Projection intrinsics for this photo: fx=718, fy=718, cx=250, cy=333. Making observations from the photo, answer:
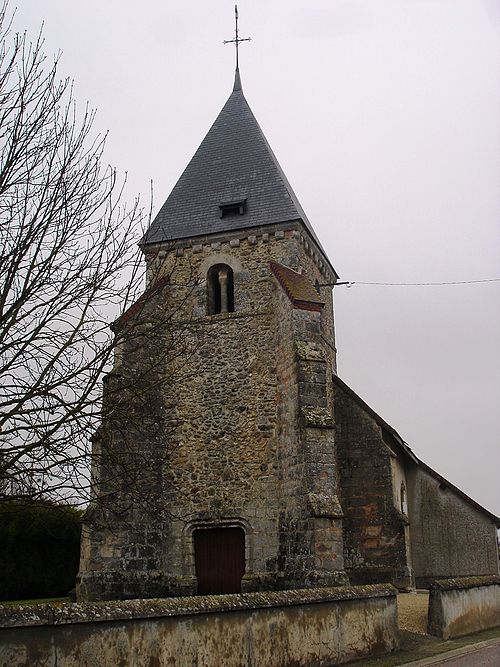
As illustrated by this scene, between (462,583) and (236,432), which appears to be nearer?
(462,583)

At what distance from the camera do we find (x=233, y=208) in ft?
60.1

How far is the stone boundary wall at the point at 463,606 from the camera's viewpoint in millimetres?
10797

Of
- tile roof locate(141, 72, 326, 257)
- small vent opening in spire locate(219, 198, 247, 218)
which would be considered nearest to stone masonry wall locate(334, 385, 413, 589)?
tile roof locate(141, 72, 326, 257)

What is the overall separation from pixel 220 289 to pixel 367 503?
6.18m

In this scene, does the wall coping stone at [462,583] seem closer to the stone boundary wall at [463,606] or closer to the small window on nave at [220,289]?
the stone boundary wall at [463,606]

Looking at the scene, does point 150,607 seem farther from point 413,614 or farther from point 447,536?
point 447,536

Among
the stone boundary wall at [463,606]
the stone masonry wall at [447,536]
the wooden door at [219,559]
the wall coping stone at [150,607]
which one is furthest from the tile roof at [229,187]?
the wall coping stone at [150,607]

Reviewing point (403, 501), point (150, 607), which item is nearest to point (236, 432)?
point (403, 501)

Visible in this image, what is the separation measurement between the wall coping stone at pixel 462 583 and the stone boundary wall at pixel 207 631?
4.86 feet

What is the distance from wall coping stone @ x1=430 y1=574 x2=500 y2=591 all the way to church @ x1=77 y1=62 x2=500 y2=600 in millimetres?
2448

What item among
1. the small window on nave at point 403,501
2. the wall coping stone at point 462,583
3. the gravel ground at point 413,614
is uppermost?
the small window on nave at point 403,501

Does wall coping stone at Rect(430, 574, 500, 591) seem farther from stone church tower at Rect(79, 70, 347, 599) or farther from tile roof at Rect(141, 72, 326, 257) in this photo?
tile roof at Rect(141, 72, 326, 257)

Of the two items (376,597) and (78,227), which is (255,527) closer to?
(376,597)

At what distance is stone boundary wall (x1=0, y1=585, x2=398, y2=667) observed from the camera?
5.89 meters
